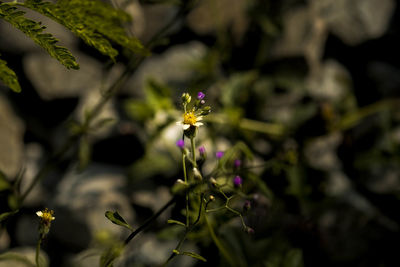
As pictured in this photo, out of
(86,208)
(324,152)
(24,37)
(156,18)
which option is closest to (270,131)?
(324,152)

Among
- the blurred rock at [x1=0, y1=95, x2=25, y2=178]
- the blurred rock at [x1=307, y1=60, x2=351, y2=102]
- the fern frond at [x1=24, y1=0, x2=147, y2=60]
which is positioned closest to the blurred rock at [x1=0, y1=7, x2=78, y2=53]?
the blurred rock at [x1=0, y1=95, x2=25, y2=178]

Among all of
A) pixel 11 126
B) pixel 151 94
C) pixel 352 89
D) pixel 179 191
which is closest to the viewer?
pixel 179 191

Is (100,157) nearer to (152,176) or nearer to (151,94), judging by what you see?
(152,176)

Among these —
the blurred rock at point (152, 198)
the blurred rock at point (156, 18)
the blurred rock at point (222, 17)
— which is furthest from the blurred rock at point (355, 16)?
the blurred rock at point (152, 198)

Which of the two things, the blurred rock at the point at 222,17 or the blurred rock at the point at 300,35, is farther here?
the blurred rock at the point at 222,17

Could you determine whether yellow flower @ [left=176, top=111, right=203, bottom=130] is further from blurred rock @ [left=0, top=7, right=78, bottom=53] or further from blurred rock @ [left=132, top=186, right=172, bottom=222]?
blurred rock @ [left=0, top=7, right=78, bottom=53]

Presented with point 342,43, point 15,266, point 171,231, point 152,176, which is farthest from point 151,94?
point 342,43

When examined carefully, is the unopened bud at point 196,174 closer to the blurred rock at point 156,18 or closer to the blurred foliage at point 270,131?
the blurred foliage at point 270,131
